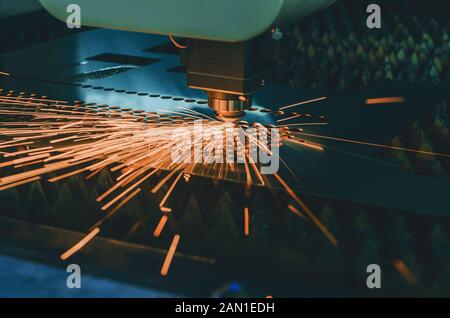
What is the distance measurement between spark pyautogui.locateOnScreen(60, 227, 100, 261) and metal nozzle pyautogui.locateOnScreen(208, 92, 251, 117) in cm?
39

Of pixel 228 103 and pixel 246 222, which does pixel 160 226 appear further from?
pixel 228 103

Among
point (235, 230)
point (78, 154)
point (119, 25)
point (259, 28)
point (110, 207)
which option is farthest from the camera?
point (78, 154)

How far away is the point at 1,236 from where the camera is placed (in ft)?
5.50

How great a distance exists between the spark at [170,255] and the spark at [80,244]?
19 cm

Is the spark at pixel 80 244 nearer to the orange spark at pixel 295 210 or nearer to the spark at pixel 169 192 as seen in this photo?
the spark at pixel 169 192

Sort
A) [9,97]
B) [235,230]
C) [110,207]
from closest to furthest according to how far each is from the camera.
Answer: [235,230], [110,207], [9,97]

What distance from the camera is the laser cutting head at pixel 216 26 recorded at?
1133mm

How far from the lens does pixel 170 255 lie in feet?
5.13

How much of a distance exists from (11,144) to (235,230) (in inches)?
27.2

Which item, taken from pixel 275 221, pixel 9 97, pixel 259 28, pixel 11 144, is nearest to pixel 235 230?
pixel 275 221

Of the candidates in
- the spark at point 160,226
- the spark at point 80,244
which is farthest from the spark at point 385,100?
the spark at point 80,244

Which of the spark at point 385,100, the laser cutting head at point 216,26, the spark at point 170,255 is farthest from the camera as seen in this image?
the spark at point 385,100
